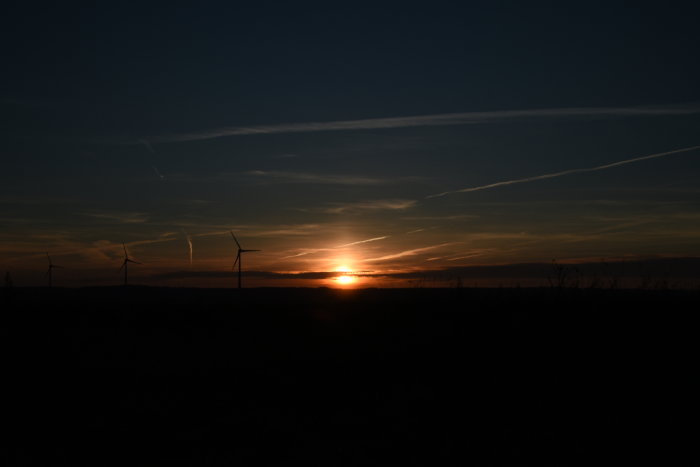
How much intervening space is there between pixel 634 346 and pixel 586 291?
984cm

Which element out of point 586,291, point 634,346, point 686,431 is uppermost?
point 586,291

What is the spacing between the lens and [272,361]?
850 inches

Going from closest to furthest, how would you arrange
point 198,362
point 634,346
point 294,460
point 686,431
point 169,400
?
point 294,460 < point 686,431 < point 169,400 < point 634,346 < point 198,362

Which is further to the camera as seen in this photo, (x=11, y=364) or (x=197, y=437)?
(x=11, y=364)

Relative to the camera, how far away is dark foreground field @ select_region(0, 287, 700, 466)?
514 inches

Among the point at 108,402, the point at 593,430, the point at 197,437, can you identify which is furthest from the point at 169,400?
the point at 593,430

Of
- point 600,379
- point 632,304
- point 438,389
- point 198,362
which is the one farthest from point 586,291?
point 198,362

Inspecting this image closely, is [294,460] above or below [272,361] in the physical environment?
below

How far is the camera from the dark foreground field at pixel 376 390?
514 inches

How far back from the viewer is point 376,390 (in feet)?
57.1

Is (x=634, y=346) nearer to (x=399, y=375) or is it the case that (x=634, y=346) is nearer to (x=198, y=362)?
(x=399, y=375)

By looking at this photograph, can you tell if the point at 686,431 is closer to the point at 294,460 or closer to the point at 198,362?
the point at 294,460

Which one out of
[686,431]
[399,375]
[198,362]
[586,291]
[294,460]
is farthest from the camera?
[586,291]

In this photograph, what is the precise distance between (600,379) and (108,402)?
1425 centimetres
